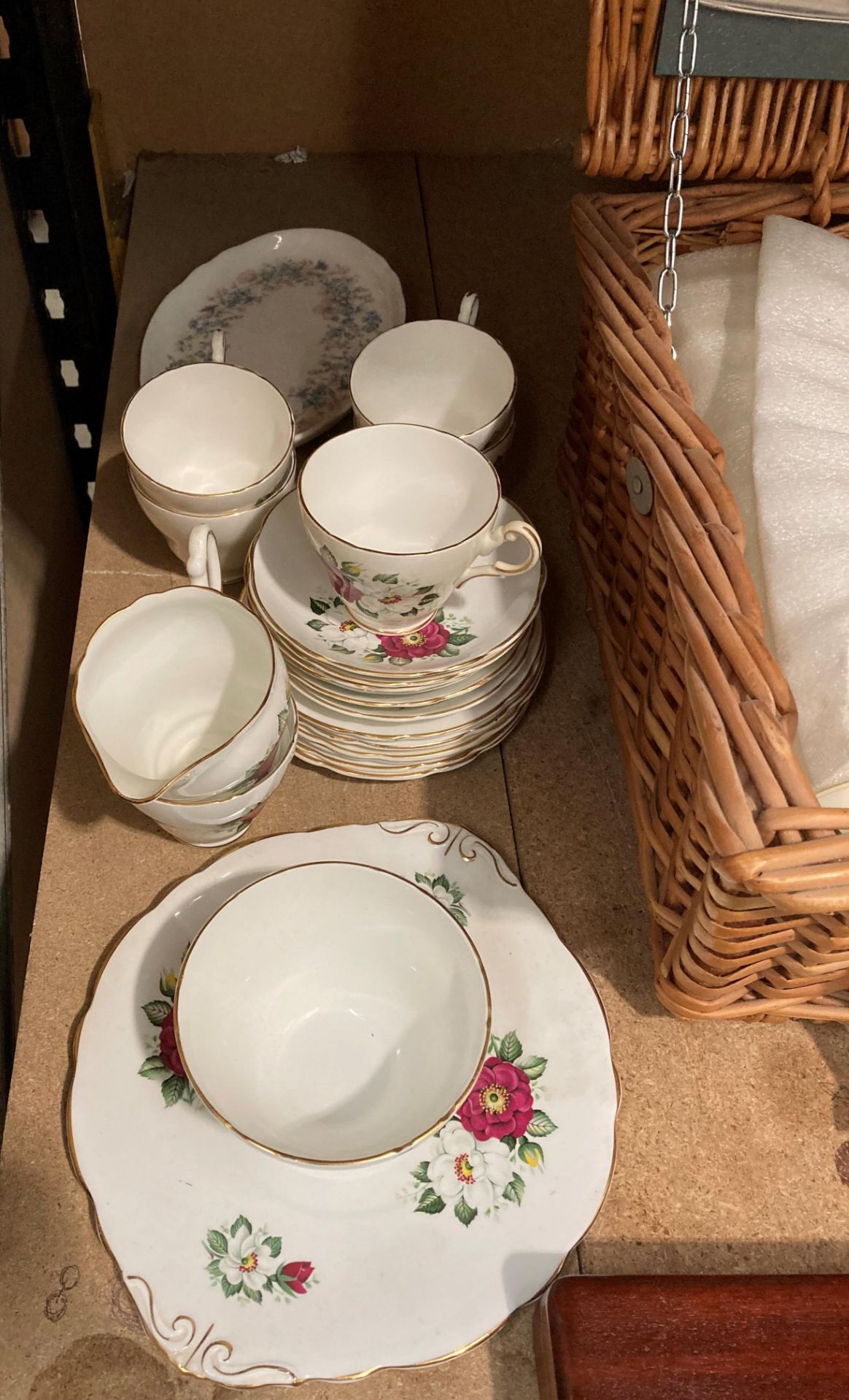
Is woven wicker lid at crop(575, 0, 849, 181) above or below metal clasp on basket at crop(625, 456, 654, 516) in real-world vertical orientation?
above

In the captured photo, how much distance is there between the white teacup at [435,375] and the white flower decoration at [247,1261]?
1.74ft

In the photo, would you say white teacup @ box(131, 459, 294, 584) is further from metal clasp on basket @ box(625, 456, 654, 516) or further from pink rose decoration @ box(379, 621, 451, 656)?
metal clasp on basket @ box(625, 456, 654, 516)

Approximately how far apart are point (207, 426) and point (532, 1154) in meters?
0.51

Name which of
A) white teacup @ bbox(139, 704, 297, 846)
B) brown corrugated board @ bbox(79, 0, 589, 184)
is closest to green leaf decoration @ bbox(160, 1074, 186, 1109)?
white teacup @ bbox(139, 704, 297, 846)

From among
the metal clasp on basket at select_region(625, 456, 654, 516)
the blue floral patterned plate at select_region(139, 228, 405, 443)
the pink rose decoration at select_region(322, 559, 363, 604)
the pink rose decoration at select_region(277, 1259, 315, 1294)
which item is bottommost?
the pink rose decoration at select_region(277, 1259, 315, 1294)

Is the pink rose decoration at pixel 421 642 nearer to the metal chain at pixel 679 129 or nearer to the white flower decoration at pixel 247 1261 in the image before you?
the metal chain at pixel 679 129

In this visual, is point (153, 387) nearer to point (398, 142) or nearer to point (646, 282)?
point (646, 282)

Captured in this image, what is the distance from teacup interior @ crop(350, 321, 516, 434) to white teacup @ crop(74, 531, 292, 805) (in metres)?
0.21

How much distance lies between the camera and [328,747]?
0.65 meters

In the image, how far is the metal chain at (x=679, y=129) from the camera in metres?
0.60

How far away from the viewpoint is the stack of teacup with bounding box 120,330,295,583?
0.73 metres

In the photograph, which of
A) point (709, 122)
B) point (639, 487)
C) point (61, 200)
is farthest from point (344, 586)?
point (61, 200)

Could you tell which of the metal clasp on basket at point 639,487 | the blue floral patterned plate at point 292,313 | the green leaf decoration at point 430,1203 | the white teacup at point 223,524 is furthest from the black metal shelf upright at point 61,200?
the green leaf decoration at point 430,1203

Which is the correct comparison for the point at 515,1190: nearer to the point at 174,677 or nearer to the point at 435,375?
the point at 174,677
